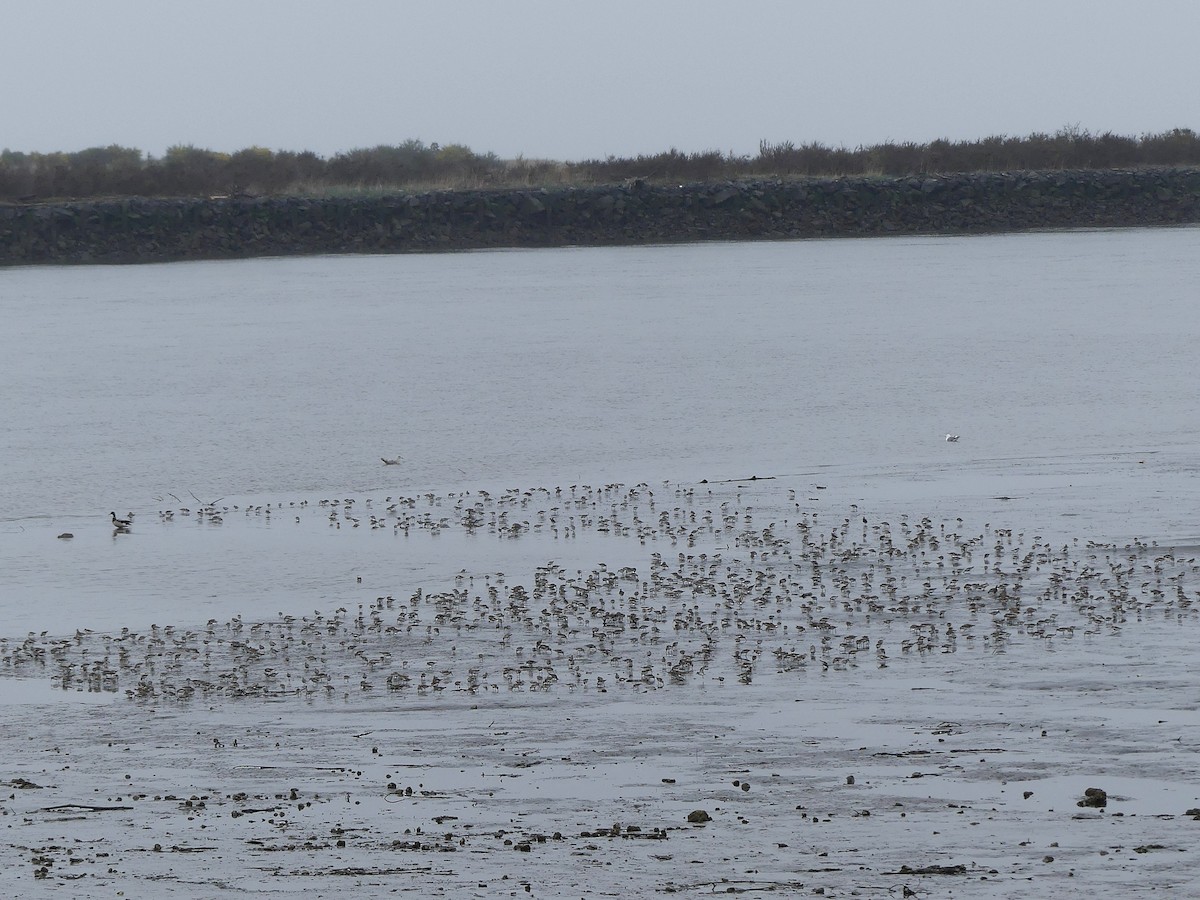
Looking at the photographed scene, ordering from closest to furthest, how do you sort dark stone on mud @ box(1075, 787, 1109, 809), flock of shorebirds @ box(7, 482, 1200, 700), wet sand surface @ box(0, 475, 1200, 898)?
wet sand surface @ box(0, 475, 1200, 898) < dark stone on mud @ box(1075, 787, 1109, 809) < flock of shorebirds @ box(7, 482, 1200, 700)

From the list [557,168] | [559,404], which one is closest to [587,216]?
[557,168]

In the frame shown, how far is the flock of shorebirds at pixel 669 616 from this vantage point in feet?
31.1

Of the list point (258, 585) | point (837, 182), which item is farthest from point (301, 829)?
point (837, 182)

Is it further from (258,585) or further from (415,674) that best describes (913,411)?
(415,674)

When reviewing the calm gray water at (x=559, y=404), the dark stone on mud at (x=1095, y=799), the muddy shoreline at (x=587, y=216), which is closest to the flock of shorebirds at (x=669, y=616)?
the calm gray water at (x=559, y=404)

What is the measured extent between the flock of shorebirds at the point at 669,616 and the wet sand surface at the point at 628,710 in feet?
0.12

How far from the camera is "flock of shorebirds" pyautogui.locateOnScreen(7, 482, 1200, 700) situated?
9469 mm

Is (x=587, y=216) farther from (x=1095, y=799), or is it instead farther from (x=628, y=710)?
(x=1095, y=799)

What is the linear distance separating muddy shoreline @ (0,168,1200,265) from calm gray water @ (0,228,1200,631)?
67.2 feet

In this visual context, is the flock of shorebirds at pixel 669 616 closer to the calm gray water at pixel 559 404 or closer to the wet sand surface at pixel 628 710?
the wet sand surface at pixel 628 710

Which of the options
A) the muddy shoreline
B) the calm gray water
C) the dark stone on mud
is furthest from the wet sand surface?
the muddy shoreline

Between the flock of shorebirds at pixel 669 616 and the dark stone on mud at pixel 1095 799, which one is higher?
the dark stone on mud at pixel 1095 799

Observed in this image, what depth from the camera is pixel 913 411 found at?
811 inches

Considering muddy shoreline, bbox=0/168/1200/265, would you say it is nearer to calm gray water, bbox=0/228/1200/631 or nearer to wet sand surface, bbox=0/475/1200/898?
calm gray water, bbox=0/228/1200/631
